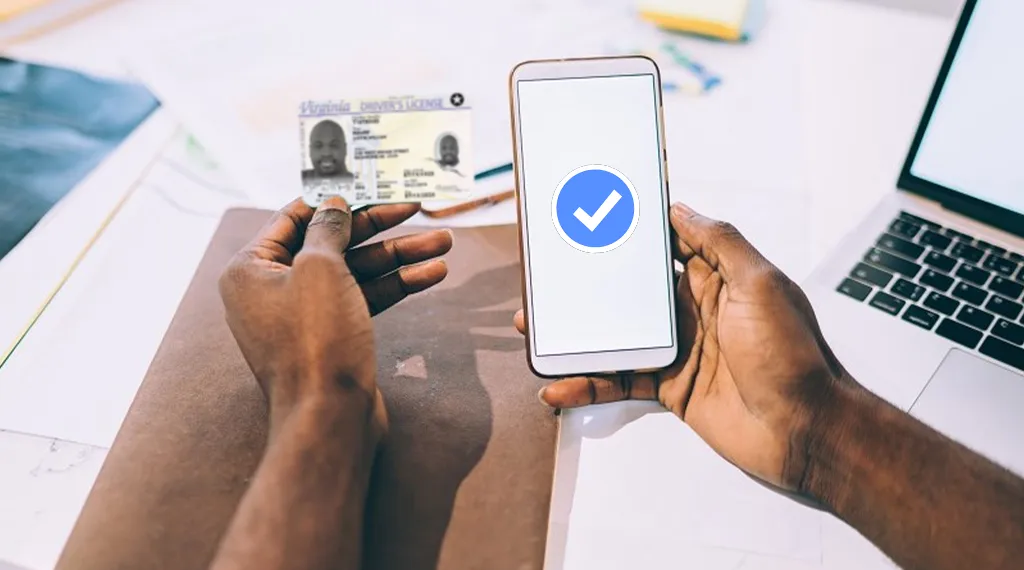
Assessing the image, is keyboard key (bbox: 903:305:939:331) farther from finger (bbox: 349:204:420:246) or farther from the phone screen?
finger (bbox: 349:204:420:246)

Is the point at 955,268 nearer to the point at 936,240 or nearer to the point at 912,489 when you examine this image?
the point at 936,240

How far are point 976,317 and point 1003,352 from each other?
32 mm

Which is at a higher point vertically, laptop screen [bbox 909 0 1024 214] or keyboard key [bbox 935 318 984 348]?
laptop screen [bbox 909 0 1024 214]

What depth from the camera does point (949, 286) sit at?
0.62 m

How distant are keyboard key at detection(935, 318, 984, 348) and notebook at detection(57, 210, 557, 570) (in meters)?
0.31

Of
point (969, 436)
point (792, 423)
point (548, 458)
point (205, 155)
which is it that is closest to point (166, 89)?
point (205, 155)

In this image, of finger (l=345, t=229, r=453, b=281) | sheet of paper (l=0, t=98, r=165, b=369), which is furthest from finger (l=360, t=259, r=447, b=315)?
sheet of paper (l=0, t=98, r=165, b=369)

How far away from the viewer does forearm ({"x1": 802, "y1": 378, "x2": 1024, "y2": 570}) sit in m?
0.46

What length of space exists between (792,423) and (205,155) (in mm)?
561

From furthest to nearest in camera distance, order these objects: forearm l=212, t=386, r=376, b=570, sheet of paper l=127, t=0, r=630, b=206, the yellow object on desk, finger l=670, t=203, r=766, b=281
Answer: the yellow object on desk, sheet of paper l=127, t=0, r=630, b=206, finger l=670, t=203, r=766, b=281, forearm l=212, t=386, r=376, b=570

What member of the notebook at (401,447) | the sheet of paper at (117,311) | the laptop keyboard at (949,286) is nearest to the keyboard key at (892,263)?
the laptop keyboard at (949,286)

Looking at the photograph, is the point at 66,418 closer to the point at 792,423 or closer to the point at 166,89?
the point at 166,89

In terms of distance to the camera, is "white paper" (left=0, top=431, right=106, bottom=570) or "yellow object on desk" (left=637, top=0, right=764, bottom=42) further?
"yellow object on desk" (left=637, top=0, right=764, bottom=42)

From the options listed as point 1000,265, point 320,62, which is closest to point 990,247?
point 1000,265
